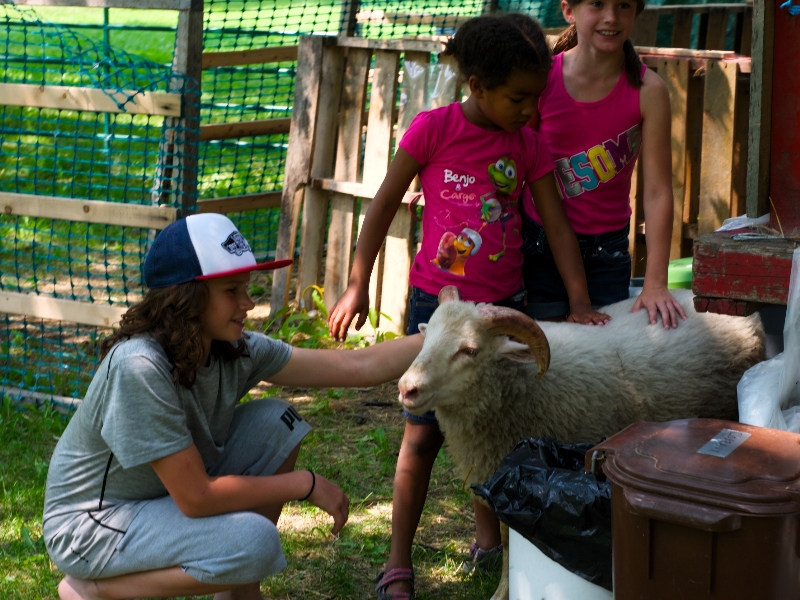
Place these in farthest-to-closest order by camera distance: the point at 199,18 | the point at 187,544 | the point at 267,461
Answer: the point at 199,18 < the point at 267,461 < the point at 187,544

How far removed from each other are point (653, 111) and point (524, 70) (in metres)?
0.59

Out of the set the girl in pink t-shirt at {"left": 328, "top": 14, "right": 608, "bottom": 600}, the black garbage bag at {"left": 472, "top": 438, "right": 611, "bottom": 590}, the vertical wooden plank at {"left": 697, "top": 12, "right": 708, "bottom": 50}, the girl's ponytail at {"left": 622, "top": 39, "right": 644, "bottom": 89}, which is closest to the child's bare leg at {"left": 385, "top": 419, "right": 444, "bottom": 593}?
the girl in pink t-shirt at {"left": 328, "top": 14, "right": 608, "bottom": 600}

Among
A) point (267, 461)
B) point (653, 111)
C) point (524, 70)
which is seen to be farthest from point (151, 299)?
point (653, 111)

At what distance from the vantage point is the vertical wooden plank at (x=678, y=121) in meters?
5.26

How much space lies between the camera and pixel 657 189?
338 cm

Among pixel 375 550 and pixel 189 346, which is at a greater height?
pixel 189 346

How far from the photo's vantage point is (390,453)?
4523 mm

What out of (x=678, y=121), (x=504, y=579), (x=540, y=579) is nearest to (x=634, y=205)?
(x=678, y=121)

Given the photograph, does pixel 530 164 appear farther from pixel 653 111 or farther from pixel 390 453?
Answer: pixel 390 453

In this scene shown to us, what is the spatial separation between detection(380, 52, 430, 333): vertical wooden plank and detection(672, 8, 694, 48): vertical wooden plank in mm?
2632

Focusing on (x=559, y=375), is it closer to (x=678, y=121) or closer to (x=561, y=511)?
(x=561, y=511)

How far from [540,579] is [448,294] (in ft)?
3.55

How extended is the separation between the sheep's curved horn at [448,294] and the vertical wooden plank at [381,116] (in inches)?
101

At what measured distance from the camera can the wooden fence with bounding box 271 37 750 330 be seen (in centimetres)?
517
